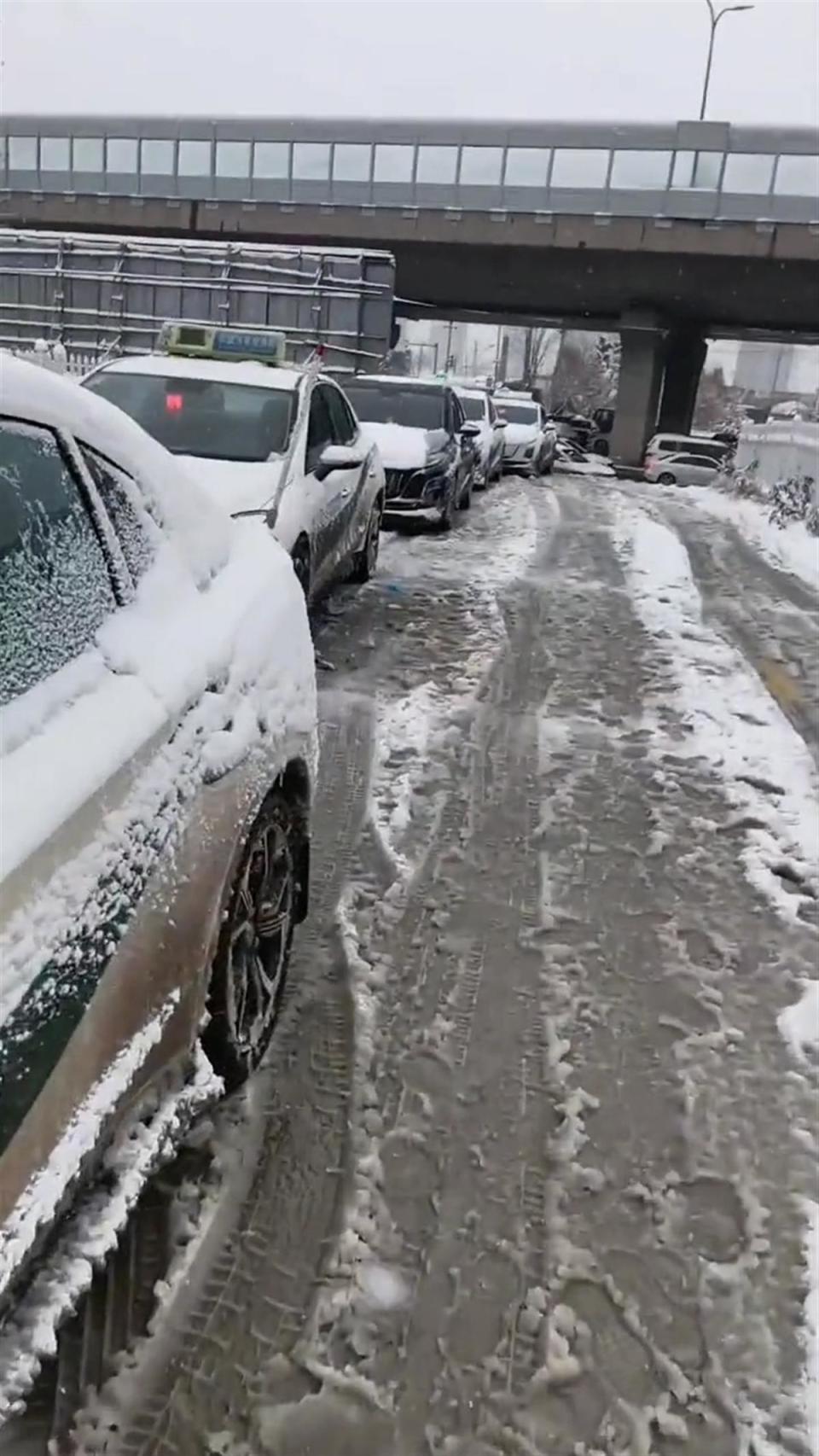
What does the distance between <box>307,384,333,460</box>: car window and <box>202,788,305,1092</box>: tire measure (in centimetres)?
481

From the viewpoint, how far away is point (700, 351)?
168 ft

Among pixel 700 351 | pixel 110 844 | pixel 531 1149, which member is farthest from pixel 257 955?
pixel 700 351

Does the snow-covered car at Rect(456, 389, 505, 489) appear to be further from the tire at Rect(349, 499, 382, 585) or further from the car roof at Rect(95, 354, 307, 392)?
the car roof at Rect(95, 354, 307, 392)

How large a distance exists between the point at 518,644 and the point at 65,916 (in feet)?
20.6

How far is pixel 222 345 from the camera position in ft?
29.6

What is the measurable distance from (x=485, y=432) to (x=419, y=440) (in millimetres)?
6504

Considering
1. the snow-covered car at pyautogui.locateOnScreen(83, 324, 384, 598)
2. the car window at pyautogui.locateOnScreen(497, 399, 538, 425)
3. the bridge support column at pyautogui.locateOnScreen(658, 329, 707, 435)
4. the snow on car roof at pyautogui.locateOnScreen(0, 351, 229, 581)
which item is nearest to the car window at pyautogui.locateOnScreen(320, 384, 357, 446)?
the snow-covered car at pyautogui.locateOnScreen(83, 324, 384, 598)

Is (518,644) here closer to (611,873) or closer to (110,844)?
(611,873)

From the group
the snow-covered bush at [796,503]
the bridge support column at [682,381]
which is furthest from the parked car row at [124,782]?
the bridge support column at [682,381]

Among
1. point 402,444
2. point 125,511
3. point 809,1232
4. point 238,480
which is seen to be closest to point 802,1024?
point 809,1232

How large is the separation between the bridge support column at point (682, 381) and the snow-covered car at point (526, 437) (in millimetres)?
22014

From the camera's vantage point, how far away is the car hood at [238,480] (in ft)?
21.8

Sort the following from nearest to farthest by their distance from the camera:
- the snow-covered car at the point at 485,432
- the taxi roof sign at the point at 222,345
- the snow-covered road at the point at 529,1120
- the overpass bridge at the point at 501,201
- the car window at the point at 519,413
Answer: the snow-covered road at the point at 529,1120 < the taxi roof sign at the point at 222,345 < the snow-covered car at the point at 485,432 < the car window at the point at 519,413 < the overpass bridge at the point at 501,201

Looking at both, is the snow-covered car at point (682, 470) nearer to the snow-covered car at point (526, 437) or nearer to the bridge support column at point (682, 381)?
the snow-covered car at point (526, 437)
